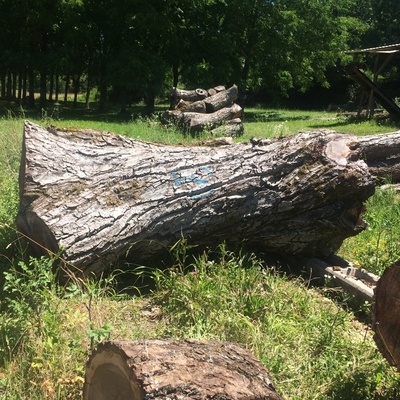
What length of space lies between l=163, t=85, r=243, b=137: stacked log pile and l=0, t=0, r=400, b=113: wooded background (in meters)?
8.77

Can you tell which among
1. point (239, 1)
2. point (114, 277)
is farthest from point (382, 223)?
point (239, 1)

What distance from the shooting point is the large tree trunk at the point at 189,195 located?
466 centimetres

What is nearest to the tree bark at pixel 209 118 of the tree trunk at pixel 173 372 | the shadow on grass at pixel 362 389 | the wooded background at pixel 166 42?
the wooded background at pixel 166 42

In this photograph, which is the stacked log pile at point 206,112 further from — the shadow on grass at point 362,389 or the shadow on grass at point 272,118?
the shadow on grass at point 362,389

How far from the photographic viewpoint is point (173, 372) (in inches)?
104

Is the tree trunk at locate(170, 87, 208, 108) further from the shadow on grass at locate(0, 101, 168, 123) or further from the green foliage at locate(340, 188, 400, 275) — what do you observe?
the green foliage at locate(340, 188, 400, 275)

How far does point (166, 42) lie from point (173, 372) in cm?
2868

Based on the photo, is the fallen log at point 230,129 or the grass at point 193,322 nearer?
the grass at point 193,322

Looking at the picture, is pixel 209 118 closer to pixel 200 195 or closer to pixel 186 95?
pixel 186 95

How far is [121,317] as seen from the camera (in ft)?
14.1

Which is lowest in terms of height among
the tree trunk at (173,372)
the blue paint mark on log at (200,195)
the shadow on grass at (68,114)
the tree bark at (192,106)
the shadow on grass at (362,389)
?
the shadow on grass at (68,114)

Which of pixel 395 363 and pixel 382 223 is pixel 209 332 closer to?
pixel 395 363

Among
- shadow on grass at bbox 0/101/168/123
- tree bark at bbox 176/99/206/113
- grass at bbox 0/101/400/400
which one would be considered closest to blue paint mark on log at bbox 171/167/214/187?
grass at bbox 0/101/400/400

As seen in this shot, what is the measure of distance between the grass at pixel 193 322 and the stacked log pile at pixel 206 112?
874cm
